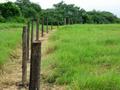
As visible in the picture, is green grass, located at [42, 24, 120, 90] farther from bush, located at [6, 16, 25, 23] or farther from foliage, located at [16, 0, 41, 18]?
foliage, located at [16, 0, 41, 18]

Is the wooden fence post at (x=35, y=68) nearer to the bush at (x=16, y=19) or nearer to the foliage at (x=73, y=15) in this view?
the bush at (x=16, y=19)

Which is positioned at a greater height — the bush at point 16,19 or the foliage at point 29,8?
the foliage at point 29,8

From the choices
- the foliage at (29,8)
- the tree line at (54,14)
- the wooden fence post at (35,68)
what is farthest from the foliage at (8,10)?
the wooden fence post at (35,68)

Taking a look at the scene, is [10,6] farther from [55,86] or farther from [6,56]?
[55,86]

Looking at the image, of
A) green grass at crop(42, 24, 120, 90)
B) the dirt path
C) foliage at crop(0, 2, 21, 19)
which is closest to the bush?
foliage at crop(0, 2, 21, 19)

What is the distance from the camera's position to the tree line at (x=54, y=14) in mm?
35188

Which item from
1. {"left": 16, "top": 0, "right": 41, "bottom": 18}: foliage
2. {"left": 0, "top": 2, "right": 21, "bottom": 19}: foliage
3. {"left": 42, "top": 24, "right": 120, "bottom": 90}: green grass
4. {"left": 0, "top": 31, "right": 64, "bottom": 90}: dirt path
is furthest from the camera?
{"left": 16, "top": 0, "right": 41, "bottom": 18}: foliage

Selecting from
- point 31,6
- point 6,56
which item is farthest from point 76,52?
point 31,6

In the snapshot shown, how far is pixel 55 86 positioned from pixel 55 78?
1.30ft

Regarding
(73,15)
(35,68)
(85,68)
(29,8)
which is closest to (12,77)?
(85,68)

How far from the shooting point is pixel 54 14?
137 feet

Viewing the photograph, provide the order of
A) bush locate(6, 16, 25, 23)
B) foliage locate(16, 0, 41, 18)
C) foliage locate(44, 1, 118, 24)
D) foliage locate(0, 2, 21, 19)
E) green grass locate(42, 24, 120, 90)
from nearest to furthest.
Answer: green grass locate(42, 24, 120, 90)
bush locate(6, 16, 25, 23)
foliage locate(0, 2, 21, 19)
foliage locate(16, 0, 41, 18)
foliage locate(44, 1, 118, 24)

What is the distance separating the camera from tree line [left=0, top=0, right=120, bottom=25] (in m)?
35.2

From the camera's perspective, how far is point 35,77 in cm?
477
